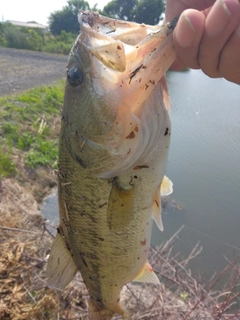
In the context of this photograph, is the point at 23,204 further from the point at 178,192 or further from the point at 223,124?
the point at 223,124

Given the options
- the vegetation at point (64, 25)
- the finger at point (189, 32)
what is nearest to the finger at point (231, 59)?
the finger at point (189, 32)

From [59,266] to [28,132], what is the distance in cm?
606

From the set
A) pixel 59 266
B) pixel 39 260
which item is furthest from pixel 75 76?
pixel 39 260

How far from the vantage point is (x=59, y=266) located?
64.1 inches

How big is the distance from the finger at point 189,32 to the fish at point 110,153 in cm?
6

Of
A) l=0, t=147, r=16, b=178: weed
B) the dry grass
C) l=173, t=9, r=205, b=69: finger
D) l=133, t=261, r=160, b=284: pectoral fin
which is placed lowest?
l=0, t=147, r=16, b=178: weed

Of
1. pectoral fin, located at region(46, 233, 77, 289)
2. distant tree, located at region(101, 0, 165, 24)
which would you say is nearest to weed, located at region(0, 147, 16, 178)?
pectoral fin, located at region(46, 233, 77, 289)

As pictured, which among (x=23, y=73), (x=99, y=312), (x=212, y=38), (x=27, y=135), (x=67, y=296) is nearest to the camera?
(x=212, y=38)

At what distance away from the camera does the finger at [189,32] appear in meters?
1.01

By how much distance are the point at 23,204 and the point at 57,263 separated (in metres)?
3.86

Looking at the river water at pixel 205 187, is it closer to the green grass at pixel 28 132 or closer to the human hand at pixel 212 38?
the green grass at pixel 28 132

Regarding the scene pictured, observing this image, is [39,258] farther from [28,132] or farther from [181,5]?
[28,132]

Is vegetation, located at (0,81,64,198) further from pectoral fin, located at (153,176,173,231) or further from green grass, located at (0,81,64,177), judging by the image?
pectoral fin, located at (153,176,173,231)

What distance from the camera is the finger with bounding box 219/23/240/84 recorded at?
106cm
